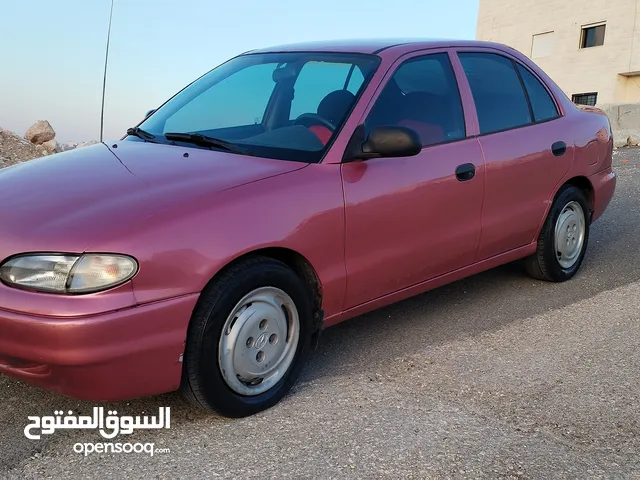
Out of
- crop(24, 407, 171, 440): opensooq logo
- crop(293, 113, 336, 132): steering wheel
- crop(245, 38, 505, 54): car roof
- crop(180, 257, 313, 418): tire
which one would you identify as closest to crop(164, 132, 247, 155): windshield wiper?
crop(293, 113, 336, 132): steering wheel

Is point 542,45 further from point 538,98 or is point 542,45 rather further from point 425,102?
point 425,102

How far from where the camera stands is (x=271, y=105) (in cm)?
417

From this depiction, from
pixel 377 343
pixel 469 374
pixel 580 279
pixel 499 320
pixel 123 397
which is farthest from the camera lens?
pixel 580 279

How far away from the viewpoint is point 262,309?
319 cm

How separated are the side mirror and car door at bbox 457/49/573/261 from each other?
3.02 ft

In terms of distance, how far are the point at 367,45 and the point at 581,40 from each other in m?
32.2

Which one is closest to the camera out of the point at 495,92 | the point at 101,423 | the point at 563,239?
the point at 101,423

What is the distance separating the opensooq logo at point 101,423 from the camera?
121 inches

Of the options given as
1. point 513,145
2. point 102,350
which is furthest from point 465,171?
point 102,350

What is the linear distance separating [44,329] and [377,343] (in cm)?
198

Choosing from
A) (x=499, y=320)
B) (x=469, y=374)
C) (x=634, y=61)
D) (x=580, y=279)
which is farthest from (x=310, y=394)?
(x=634, y=61)

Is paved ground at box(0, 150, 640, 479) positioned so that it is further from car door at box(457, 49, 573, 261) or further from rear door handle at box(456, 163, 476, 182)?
rear door handle at box(456, 163, 476, 182)

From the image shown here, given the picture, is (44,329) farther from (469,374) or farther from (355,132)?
(469,374)

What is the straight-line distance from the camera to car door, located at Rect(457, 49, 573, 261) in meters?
4.40
